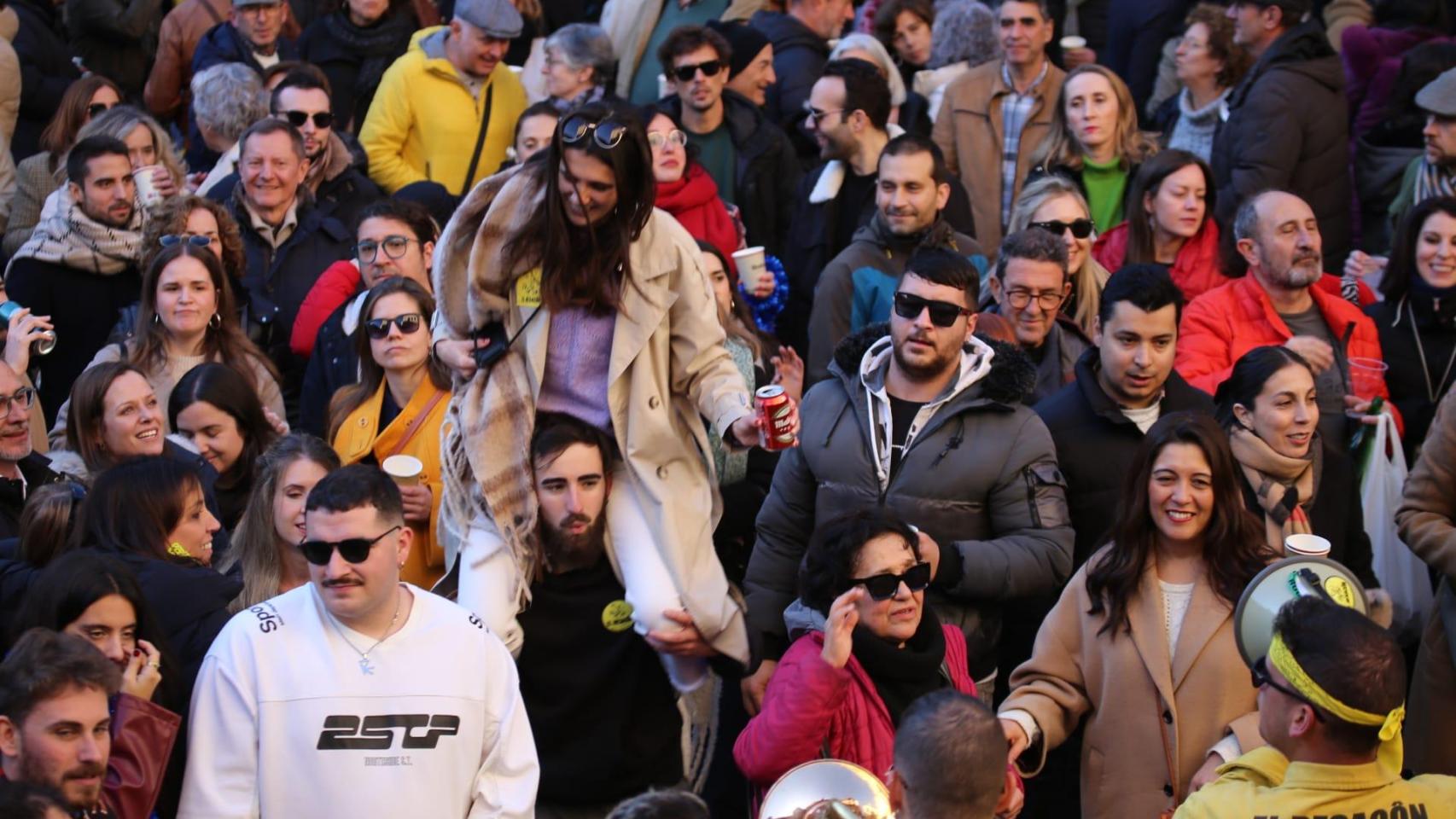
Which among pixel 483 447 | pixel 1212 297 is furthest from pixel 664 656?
pixel 1212 297

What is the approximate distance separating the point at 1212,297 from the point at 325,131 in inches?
165

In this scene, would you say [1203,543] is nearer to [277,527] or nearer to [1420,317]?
[1420,317]

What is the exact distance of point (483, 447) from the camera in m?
6.05

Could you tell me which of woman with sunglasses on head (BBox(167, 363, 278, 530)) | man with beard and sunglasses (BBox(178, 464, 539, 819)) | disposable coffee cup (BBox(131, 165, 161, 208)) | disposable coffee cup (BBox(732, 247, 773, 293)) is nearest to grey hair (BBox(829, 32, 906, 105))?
disposable coffee cup (BBox(732, 247, 773, 293))

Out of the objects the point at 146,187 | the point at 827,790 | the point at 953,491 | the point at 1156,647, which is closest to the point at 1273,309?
the point at 953,491

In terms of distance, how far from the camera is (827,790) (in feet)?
16.3

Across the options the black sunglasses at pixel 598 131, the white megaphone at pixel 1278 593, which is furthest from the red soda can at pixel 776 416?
the white megaphone at pixel 1278 593

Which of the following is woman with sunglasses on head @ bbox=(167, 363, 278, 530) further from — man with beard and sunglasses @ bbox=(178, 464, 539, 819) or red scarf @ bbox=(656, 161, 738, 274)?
red scarf @ bbox=(656, 161, 738, 274)

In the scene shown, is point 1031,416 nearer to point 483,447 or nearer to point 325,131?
point 483,447

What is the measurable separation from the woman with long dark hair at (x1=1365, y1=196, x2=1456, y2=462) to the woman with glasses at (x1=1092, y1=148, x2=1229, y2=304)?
71 centimetres

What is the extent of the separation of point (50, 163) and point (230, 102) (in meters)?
0.93

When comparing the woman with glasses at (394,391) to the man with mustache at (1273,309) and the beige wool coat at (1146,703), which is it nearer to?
the beige wool coat at (1146,703)

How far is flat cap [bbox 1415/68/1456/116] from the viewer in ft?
28.7

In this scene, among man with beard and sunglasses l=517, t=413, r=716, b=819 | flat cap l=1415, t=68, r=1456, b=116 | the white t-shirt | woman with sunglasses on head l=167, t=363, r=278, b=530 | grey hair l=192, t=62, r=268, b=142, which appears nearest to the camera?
the white t-shirt
